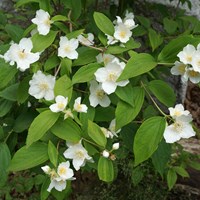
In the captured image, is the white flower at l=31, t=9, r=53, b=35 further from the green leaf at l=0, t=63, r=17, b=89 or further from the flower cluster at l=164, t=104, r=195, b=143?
the flower cluster at l=164, t=104, r=195, b=143

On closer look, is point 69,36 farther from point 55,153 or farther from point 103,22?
point 55,153

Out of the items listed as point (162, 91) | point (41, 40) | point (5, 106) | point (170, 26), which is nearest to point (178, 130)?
point (162, 91)

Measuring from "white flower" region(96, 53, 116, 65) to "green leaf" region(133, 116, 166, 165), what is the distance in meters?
0.21

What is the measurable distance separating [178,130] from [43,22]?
507 mm

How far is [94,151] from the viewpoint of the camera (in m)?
1.16

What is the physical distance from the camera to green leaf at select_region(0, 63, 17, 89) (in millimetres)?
1191

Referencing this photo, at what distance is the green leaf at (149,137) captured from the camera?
1079 mm

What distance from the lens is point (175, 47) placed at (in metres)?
1.13

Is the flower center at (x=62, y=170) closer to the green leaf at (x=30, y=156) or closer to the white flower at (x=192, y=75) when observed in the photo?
the green leaf at (x=30, y=156)

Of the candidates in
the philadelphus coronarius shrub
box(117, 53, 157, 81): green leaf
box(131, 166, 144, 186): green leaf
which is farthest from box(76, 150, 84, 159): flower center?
box(131, 166, 144, 186): green leaf

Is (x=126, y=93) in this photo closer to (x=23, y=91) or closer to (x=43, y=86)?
(x=43, y=86)

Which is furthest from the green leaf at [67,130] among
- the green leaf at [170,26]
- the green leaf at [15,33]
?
the green leaf at [170,26]

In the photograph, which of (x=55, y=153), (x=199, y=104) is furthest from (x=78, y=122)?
(x=199, y=104)

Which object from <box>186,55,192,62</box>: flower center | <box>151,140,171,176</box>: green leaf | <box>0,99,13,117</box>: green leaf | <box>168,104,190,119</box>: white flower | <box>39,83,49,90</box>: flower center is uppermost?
<box>186,55,192,62</box>: flower center
